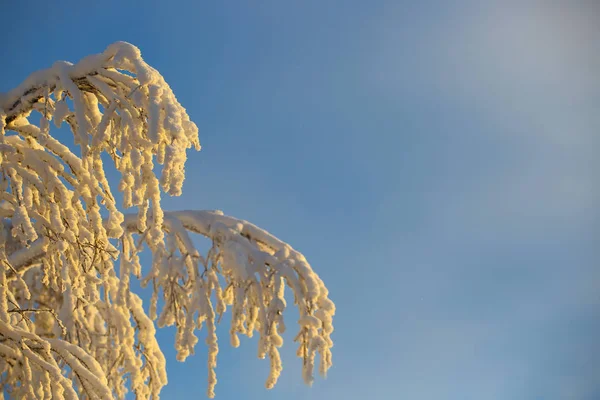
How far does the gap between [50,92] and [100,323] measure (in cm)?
367

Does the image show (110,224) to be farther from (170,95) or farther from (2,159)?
(170,95)

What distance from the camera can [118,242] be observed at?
15.6 feet

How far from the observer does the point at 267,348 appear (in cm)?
412

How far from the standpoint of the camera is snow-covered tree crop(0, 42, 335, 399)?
11.1ft

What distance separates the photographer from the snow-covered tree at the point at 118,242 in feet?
11.1

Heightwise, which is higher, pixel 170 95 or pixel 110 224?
pixel 170 95

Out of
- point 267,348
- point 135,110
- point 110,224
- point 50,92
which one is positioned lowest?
point 267,348

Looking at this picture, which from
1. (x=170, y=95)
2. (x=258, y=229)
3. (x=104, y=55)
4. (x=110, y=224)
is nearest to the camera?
(x=170, y=95)

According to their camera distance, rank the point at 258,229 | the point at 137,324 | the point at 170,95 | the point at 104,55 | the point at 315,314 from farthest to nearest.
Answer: the point at 137,324
the point at 258,229
the point at 315,314
the point at 104,55
the point at 170,95

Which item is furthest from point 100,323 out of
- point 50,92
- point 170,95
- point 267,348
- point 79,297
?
point 170,95

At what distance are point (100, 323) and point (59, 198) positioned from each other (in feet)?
10.7

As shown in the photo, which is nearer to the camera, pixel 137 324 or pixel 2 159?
pixel 2 159

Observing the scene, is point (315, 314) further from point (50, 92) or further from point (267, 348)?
point (50, 92)

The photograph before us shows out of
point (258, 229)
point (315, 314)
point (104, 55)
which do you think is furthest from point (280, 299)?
point (104, 55)
